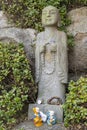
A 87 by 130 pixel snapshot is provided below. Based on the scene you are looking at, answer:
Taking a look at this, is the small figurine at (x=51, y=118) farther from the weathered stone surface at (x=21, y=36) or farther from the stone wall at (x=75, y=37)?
the weathered stone surface at (x=21, y=36)

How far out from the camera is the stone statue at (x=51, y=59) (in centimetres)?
462

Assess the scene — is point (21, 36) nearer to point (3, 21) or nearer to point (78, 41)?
point (3, 21)

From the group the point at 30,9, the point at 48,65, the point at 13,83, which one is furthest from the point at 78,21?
the point at 13,83

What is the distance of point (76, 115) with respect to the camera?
370 centimetres

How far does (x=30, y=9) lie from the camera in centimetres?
512

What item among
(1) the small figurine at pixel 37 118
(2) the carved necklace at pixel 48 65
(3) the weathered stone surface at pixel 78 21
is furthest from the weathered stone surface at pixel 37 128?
(3) the weathered stone surface at pixel 78 21

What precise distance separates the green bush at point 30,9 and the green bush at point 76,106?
1570 millimetres

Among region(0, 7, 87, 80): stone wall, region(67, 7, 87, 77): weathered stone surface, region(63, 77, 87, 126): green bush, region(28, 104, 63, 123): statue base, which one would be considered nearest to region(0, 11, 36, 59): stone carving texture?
region(0, 7, 87, 80): stone wall

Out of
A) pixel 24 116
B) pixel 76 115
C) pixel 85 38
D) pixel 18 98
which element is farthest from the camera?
pixel 85 38

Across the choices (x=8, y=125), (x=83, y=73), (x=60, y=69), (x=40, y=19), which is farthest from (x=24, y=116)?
(x=40, y=19)

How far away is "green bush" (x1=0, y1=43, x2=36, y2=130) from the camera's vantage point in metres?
4.14

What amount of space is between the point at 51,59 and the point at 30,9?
3.17 ft

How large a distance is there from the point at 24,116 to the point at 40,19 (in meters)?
1.61

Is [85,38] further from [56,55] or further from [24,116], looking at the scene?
[24,116]
